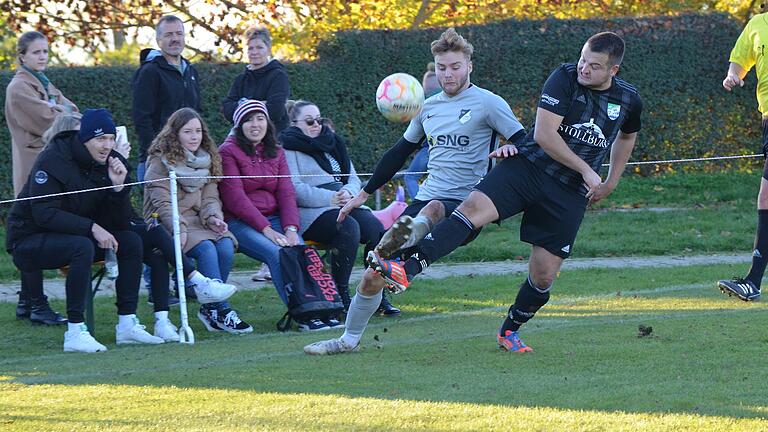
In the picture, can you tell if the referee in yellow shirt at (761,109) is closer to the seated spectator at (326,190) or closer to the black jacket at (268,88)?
the seated spectator at (326,190)

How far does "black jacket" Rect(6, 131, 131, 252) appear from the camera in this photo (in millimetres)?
8578

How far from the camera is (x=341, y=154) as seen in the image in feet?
35.4

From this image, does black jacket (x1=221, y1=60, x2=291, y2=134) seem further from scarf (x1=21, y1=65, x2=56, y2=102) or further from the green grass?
the green grass

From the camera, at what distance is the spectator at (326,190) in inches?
397

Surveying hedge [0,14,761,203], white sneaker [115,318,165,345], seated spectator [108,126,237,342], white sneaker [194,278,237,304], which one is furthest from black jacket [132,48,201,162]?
hedge [0,14,761,203]

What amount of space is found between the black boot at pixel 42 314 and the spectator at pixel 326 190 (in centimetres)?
218

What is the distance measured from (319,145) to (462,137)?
2.73m

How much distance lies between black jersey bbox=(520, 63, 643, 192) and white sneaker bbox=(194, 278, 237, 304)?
273cm

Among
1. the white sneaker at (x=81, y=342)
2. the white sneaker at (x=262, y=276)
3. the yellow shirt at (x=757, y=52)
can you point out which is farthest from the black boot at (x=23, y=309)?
the yellow shirt at (x=757, y=52)

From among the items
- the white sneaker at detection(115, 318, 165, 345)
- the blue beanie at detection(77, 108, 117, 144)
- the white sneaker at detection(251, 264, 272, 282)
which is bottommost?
the white sneaker at detection(251, 264, 272, 282)

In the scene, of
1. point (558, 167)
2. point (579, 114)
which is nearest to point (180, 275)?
point (558, 167)

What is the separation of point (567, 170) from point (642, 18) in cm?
1202

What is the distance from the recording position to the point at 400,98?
39.0 ft

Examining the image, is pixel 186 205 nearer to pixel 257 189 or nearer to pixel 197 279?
pixel 257 189
